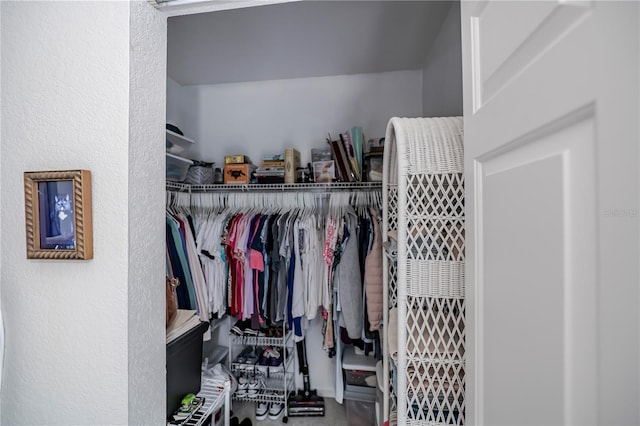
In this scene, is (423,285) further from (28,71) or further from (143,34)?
(28,71)

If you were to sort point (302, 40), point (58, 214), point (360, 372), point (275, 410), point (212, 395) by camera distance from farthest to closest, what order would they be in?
1. point (275, 410)
2. point (360, 372)
3. point (302, 40)
4. point (212, 395)
5. point (58, 214)

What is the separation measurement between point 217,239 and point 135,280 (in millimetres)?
1373

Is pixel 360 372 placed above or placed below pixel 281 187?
below

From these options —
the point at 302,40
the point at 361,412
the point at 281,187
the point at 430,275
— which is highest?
the point at 302,40

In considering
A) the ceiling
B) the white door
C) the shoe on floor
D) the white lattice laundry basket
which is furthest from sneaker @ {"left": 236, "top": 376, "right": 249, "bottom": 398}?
the ceiling

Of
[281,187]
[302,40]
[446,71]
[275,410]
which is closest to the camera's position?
[446,71]

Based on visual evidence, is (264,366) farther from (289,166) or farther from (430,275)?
(430,275)

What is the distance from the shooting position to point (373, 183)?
203 cm

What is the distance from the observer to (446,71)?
164cm

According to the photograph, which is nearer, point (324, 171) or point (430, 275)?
point (430, 275)

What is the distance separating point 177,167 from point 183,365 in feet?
4.65

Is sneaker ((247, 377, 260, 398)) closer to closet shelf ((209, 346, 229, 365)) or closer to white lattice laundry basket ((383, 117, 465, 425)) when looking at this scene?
closet shelf ((209, 346, 229, 365))

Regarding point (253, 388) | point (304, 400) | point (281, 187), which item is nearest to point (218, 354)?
point (253, 388)

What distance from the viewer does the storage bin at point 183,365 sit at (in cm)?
103
